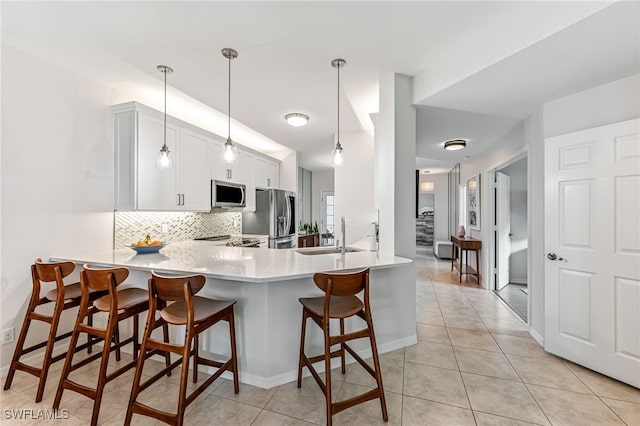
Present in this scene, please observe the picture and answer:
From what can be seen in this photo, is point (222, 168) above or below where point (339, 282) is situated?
above

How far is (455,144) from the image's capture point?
14.7 ft

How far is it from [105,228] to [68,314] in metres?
0.86

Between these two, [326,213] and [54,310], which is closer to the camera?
[54,310]

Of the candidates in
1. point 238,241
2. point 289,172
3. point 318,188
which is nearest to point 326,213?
point 318,188

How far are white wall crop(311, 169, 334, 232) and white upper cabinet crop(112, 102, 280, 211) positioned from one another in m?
4.28

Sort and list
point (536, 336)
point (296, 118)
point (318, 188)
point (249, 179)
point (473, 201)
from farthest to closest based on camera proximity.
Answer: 1. point (318, 188)
2. point (473, 201)
3. point (249, 179)
4. point (296, 118)
5. point (536, 336)

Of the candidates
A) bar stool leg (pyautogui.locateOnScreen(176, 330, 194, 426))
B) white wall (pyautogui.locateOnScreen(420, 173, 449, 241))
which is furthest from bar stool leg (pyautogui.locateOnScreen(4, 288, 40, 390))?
white wall (pyautogui.locateOnScreen(420, 173, 449, 241))

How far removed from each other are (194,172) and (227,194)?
70 centimetres

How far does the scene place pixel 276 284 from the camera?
2076 millimetres

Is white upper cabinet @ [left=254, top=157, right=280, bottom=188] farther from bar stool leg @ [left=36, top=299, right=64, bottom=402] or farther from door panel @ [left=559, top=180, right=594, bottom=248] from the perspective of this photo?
door panel @ [left=559, top=180, right=594, bottom=248]

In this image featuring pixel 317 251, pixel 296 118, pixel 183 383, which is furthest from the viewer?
pixel 296 118

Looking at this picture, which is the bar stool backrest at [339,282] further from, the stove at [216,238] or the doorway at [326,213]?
the doorway at [326,213]

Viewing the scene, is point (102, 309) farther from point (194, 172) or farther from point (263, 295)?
point (194, 172)

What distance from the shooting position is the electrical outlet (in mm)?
2212
